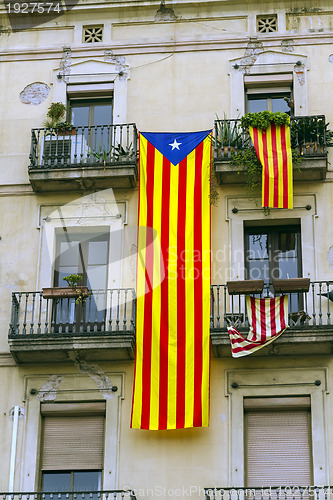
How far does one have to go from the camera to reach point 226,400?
2238 cm

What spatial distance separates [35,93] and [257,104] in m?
4.82

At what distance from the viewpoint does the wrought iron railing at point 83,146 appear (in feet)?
80.1

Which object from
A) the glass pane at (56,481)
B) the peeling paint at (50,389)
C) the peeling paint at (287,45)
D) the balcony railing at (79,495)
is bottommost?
the balcony railing at (79,495)

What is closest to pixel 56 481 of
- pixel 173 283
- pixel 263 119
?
pixel 173 283

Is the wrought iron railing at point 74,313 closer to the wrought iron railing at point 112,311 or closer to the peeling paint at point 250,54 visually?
the wrought iron railing at point 112,311

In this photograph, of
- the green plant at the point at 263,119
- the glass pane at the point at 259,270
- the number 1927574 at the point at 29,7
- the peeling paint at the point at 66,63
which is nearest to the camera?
the glass pane at the point at 259,270

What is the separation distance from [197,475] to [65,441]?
2658 millimetres

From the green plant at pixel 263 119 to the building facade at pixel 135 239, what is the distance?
0.97ft

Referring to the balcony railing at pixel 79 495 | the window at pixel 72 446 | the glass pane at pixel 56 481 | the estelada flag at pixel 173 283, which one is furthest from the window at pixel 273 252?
the glass pane at pixel 56 481

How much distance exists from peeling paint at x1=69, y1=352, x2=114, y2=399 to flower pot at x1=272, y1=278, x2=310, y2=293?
3.69m

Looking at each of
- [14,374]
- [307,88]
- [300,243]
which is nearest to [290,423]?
[300,243]

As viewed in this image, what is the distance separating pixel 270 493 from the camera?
69.3 feet

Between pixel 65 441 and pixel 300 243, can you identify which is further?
pixel 300 243

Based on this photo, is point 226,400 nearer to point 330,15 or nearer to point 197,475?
point 197,475
